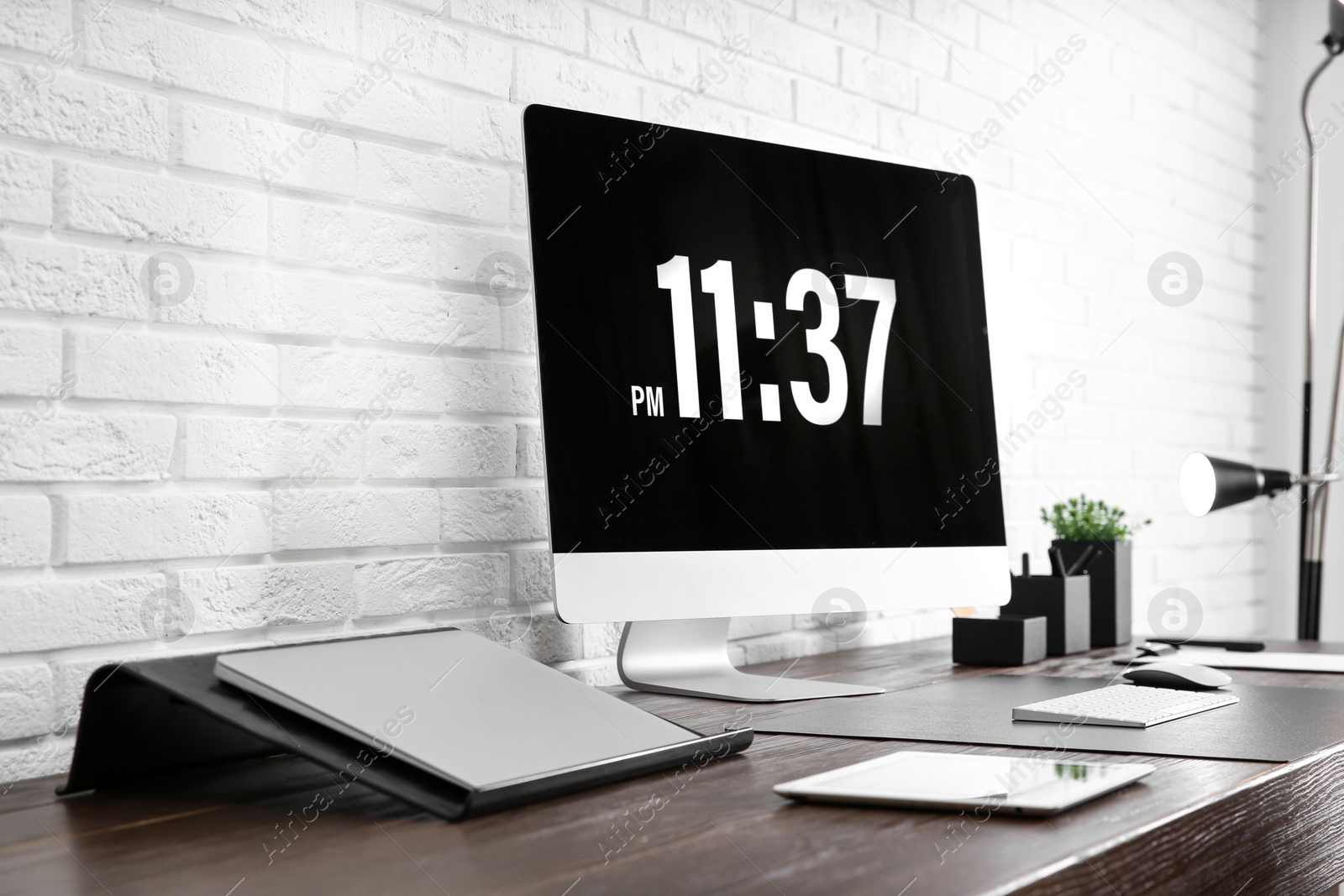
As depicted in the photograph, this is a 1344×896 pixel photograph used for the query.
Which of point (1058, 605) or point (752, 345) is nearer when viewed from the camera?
point (752, 345)

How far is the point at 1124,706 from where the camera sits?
1.06 m

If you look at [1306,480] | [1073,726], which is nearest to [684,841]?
[1073,726]

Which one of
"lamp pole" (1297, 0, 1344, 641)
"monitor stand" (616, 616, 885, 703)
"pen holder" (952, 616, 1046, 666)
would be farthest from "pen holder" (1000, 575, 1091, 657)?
"lamp pole" (1297, 0, 1344, 641)

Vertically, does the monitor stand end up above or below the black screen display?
below

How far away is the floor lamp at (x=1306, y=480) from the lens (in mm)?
1707

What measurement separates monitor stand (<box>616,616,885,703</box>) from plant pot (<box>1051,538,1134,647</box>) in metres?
0.65

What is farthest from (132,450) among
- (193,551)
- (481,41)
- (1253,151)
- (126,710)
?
(1253,151)

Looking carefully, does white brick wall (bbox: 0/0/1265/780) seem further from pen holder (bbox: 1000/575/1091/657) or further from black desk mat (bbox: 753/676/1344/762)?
black desk mat (bbox: 753/676/1344/762)

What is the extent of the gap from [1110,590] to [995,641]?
1.11 feet

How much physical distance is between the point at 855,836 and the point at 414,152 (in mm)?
903

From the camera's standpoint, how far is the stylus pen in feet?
5.45

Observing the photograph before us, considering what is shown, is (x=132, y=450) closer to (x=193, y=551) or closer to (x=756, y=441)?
(x=193, y=551)

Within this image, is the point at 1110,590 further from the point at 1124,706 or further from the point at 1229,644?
the point at 1124,706

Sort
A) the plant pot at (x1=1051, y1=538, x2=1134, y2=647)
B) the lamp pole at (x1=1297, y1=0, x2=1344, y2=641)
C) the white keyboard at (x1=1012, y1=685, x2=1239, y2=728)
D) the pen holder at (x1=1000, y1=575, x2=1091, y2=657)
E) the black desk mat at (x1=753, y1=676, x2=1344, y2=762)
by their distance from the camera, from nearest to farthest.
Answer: the black desk mat at (x1=753, y1=676, x2=1344, y2=762), the white keyboard at (x1=1012, y1=685, x2=1239, y2=728), the pen holder at (x1=1000, y1=575, x2=1091, y2=657), the plant pot at (x1=1051, y1=538, x2=1134, y2=647), the lamp pole at (x1=1297, y1=0, x2=1344, y2=641)
